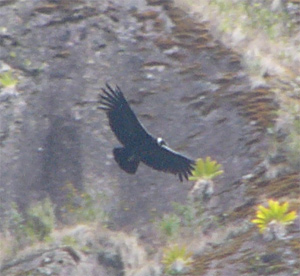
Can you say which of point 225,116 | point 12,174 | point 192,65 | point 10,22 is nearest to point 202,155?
point 225,116

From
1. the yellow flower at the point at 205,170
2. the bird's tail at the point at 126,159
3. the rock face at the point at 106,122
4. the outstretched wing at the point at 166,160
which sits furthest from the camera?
the yellow flower at the point at 205,170


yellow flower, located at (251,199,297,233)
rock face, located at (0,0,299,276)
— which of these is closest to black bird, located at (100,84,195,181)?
yellow flower, located at (251,199,297,233)

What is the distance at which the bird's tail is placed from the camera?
25.2 ft

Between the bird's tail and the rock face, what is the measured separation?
1099 millimetres

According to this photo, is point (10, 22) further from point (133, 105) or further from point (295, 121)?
point (295, 121)

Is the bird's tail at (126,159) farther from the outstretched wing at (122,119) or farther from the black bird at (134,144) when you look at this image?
the outstretched wing at (122,119)

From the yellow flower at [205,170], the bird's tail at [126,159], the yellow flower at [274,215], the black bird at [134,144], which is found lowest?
the yellow flower at [205,170]

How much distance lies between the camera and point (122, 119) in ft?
24.3

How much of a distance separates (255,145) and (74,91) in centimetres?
222

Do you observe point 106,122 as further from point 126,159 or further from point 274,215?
point 274,215

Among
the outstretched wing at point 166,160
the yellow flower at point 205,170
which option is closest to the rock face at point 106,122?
the yellow flower at point 205,170

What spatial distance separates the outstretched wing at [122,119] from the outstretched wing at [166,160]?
7.4 inches

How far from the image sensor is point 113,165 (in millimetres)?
9352

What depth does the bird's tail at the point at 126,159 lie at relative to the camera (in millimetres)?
7668
